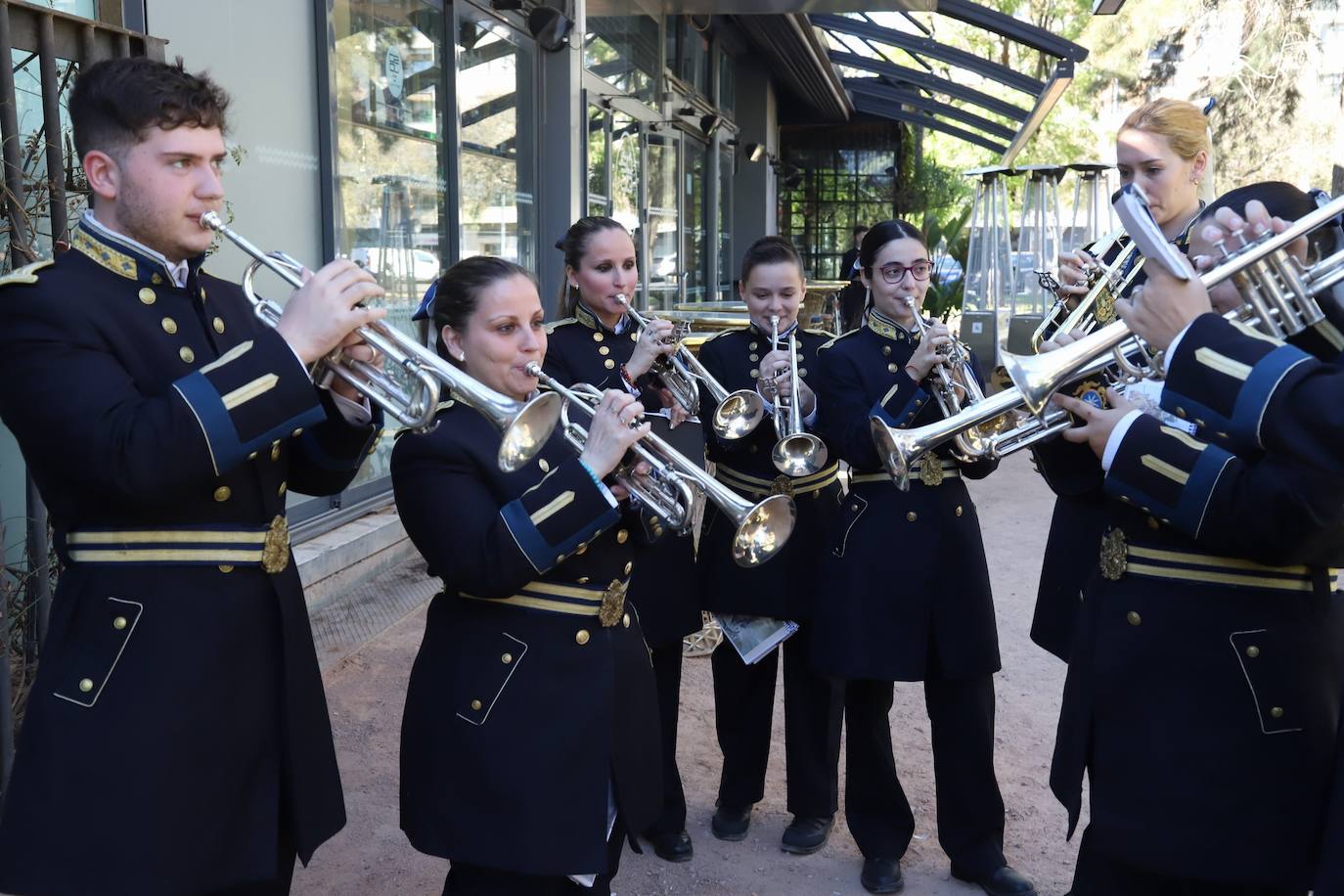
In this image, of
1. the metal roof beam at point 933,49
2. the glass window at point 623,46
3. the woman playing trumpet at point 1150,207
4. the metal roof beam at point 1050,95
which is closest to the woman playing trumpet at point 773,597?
the woman playing trumpet at point 1150,207

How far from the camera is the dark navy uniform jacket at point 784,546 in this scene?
3.76m

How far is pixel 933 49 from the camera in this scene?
13.8 meters

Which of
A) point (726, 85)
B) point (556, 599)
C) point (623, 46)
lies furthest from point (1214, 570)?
point (726, 85)

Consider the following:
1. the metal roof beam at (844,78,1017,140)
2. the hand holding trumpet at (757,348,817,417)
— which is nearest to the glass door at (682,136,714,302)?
the metal roof beam at (844,78,1017,140)

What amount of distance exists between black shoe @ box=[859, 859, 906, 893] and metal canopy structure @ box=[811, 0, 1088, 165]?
329 inches

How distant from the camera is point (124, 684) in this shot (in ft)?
6.81

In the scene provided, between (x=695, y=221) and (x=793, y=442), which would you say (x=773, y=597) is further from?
(x=695, y=221)

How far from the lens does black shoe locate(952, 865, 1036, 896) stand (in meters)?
3.51

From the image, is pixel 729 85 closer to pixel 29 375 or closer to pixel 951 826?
pixel 951 826

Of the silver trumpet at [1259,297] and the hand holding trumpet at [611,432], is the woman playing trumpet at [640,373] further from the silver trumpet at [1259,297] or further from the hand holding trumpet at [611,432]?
the silver trumpet at [1259,297]

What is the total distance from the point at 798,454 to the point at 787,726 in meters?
0.92

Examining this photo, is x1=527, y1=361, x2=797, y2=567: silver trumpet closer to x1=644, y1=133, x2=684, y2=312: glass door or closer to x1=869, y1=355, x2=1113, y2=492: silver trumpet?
x1=869, y1=355, x2=1113, y2=492: silver trumpet

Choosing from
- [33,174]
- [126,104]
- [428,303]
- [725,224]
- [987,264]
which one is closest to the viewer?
[126,104]

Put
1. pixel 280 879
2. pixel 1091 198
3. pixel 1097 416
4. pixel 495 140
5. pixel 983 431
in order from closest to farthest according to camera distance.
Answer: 1. pixel 280 879
2. pixel 1097 416
3. pixel 983 431
4. pixel 495 140
5. pixel 1091 198
